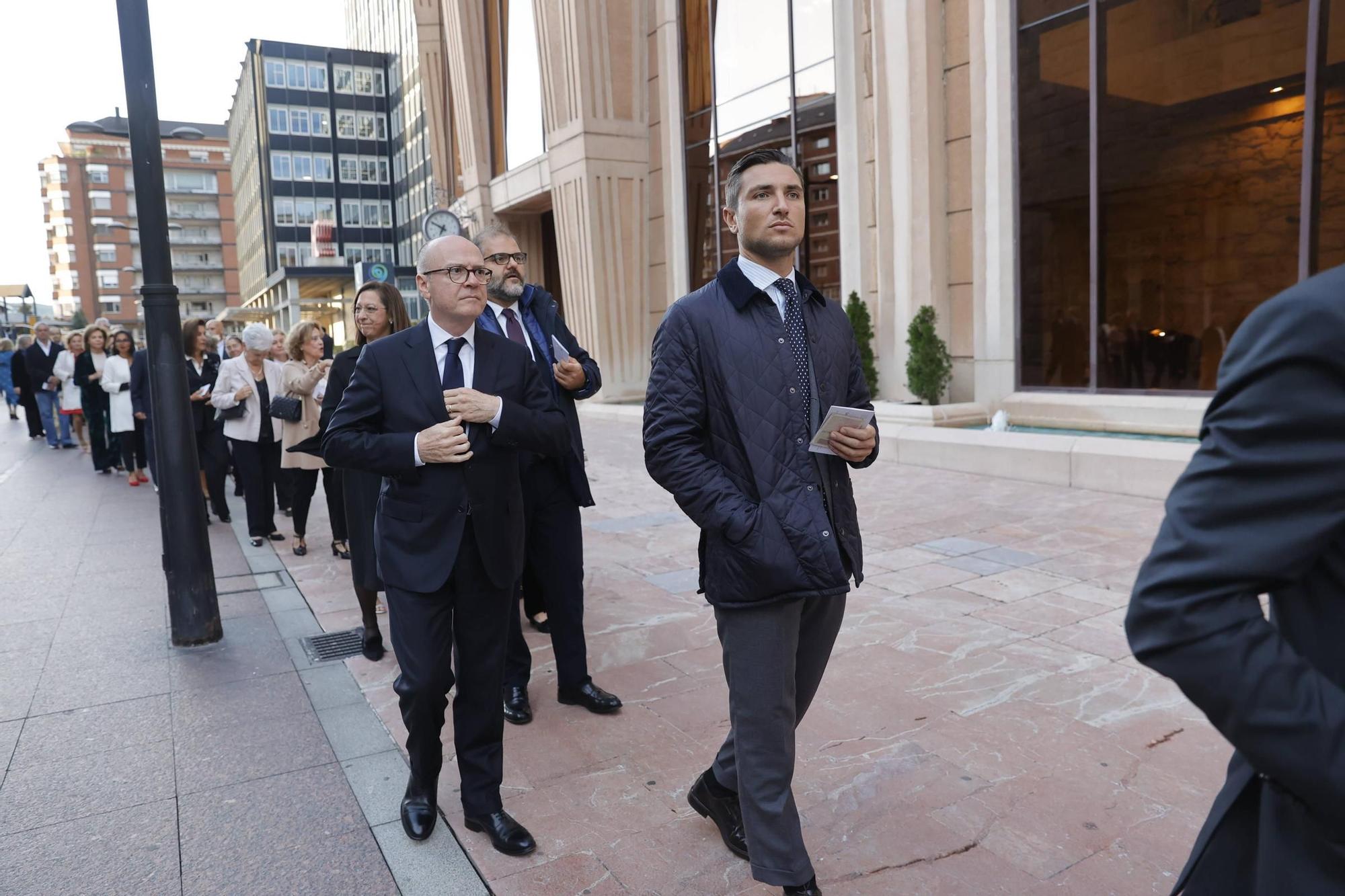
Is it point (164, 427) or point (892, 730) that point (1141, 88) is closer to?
point (892, 730)

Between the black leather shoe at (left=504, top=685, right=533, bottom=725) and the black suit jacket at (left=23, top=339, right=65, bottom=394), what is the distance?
51.8ft

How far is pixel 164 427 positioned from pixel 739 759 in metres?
4.05

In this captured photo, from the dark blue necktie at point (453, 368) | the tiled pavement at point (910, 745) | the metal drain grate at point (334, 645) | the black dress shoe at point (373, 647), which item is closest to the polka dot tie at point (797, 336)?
the dark blue necktie at point (453, 368)

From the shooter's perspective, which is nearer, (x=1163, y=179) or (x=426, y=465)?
(x=426, y=465)

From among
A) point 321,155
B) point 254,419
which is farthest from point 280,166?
point 254,419

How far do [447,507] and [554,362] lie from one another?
4.94ft

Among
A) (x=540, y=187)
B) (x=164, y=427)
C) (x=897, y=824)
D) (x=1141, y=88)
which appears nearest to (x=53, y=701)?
(x=164, y=427)

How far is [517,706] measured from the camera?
4.07 metres

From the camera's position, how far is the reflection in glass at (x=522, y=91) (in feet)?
69.3

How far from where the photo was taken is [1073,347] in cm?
1159

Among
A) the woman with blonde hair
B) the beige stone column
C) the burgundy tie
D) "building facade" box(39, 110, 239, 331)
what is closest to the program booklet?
the burgundy tie

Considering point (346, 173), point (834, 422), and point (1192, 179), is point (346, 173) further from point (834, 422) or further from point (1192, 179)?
point (834, 422)

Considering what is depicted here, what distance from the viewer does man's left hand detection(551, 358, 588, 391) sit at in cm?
427

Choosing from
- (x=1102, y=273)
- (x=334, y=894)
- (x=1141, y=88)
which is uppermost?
(x=1141, y=88)
